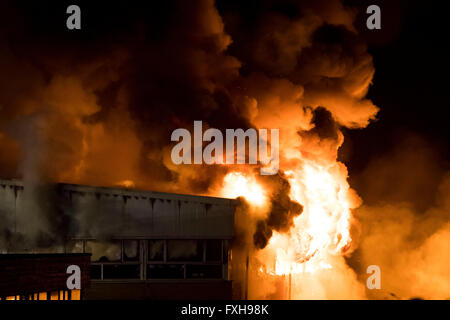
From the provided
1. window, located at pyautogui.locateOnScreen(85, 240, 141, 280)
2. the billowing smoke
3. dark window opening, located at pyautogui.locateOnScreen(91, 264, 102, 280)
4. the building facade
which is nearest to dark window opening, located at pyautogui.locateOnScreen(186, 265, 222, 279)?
the building facade

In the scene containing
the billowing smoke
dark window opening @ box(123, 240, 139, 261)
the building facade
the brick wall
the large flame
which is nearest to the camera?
the brick wall

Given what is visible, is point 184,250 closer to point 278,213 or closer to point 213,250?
point 213,250

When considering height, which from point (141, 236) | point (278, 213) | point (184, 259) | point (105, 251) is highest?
point (278, 213)

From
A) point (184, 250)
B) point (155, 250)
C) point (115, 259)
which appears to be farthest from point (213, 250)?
point (115, 259)

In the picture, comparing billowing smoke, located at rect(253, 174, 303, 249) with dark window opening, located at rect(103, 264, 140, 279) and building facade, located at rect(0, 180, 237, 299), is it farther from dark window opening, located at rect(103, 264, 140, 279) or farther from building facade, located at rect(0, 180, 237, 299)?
dark window opening, located at rect(103, 264, 140, 279)

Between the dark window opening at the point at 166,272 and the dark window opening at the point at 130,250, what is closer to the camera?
the dark window opening at the point at 166,272

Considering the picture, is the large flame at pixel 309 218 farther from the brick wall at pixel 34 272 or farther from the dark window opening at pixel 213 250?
the brick wall at pixel 34 272

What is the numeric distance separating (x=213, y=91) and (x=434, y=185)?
50.2 ft

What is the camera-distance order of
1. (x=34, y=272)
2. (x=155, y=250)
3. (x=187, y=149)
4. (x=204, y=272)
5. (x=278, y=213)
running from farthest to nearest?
(x=187, y=149) → (x=278, y=213) → (x=155, y=250) → (x=204, y=272) → (x=34, y=272)

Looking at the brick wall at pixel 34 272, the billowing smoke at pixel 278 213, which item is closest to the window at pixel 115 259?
the brick wall at pixel 34 272

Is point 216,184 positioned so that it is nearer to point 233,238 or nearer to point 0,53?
point 233,238

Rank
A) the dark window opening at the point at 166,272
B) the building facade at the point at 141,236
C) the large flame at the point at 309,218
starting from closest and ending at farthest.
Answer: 1. the building facade at the point at 141,236
2. the dark window opening at the point at 166,272
3. the large flame at the point at 309,218

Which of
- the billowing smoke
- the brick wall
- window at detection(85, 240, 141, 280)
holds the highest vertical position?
the billowing smoke

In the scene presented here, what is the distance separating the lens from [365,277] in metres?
31.8
